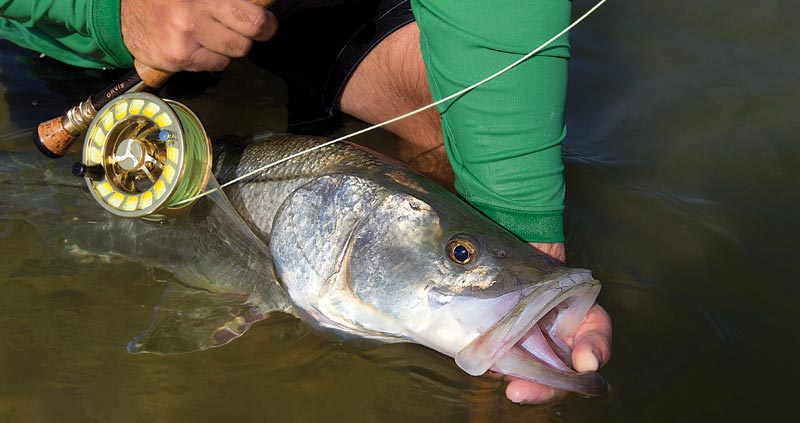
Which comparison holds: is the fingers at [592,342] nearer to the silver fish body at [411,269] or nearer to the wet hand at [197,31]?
the silver fish body at [411,269]

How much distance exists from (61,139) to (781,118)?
11.2ft

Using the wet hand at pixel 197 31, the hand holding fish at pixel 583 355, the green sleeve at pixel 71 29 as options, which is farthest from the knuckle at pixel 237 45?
the hand holding fish at pixel 583 355

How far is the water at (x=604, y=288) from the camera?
2.44m

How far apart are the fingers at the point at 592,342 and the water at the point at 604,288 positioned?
0.25 meters

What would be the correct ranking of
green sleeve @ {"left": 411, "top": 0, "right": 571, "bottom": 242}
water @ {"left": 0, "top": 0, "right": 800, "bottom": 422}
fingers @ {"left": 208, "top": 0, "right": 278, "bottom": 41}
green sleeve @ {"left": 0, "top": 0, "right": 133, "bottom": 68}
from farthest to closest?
green sleeve @ {"left": 0, "top": 0, "right": 133, "bottom": 68}
green sleeve @ {"left": 411, "top": 0, "right": 571, "bottom": 242}
water @ {"left": 0, "top": 0, "right": 800, "bottom": 422}
fingers @ {"left": 208, "top": 0, "right": 278, "bottom": 41}

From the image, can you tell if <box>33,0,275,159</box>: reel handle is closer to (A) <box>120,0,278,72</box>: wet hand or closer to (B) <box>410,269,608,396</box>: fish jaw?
(A) <box>120,0,278,72</box>: wet hand

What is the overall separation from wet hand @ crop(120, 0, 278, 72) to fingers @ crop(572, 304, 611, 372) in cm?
136

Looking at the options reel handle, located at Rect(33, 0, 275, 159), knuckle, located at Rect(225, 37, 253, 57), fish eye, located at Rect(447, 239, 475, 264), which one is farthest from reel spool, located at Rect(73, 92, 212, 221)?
fish eye, located at Rect(447, 239, 475, 264)

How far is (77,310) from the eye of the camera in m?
2.75

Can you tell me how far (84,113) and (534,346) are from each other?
1734 mm

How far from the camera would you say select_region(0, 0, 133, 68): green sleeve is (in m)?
2.83

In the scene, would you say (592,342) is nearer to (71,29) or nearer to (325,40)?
(325,40)

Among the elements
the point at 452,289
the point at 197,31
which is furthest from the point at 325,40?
the point at 452,289

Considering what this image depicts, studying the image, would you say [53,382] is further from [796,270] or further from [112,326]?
[796,270]
